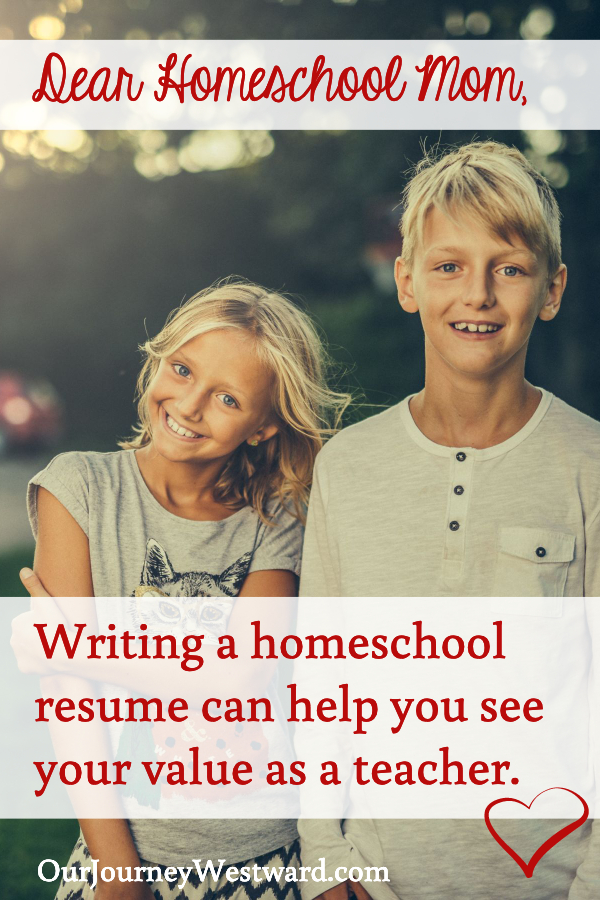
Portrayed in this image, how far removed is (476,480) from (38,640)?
105cm

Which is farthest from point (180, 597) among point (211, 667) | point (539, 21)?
point (539, 21)

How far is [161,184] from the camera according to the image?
4750mm

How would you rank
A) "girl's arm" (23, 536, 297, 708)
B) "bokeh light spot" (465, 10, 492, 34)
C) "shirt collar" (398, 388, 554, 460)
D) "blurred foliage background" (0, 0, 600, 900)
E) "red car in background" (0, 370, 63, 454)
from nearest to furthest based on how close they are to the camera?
"shirt collar" (398, 388, 554, 460)
"girl's arm" (23, 536, 297, 708)
"blurred foliage background" (0, 0, 600, 900)
"bokeh light spot" (465, 10, 492, 34)
"red car in background" (0, 370, 63, 454)

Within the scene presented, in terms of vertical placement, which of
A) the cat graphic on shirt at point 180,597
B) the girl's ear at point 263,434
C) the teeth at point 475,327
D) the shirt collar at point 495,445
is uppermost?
the teeth at point 475,327

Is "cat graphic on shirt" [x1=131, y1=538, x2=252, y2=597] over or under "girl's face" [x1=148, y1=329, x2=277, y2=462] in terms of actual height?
under

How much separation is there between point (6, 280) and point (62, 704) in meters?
6.26

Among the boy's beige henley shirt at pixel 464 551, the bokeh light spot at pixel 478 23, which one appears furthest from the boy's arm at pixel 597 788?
the bokeh light spot at pixel 478 23

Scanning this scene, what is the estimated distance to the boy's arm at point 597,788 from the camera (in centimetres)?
160

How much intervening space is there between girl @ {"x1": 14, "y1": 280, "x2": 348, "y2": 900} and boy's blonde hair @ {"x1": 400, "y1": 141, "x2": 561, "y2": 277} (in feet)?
1.39

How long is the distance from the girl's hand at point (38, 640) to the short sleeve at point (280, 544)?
0.46 m

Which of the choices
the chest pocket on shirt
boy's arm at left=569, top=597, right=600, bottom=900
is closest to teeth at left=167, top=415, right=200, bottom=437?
the chest pocket on shirt

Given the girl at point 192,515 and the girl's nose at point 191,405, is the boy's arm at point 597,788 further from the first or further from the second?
the girl's nose at point 191,405

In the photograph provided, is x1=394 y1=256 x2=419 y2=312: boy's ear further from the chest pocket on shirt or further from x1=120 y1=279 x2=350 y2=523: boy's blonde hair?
the chest pocket on shirt

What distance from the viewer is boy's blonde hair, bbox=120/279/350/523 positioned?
1928 mm
